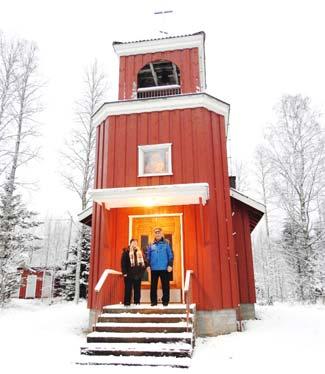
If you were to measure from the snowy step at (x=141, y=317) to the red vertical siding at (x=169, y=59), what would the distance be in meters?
7.24

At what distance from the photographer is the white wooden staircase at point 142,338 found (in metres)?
5.90

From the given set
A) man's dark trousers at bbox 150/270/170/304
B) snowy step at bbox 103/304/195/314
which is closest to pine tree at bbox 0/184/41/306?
snowy step at bbox 103/304/195/314

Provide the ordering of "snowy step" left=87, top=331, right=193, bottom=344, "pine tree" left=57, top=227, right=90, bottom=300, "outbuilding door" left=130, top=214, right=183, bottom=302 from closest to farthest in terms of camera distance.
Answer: "snowy step" left=87, top=331, right=193, bottom=344
"outbuilding door" left=130, top=214, right=183, bottom=302
"pine tree" left=57, top=227, right=90, bottom=300

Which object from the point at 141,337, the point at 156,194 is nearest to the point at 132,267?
the point at 141,337

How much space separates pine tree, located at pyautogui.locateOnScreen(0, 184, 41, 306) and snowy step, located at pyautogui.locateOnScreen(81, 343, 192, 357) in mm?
11712

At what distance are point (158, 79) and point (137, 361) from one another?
1020cm

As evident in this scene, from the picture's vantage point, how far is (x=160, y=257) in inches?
309

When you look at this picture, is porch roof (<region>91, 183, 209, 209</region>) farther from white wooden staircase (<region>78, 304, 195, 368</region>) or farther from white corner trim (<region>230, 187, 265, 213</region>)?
white wooden staircase (<region>78, 304, 195, 368</region>)

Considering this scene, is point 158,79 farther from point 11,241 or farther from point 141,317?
point 11,241

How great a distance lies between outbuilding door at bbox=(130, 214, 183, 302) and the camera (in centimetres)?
916

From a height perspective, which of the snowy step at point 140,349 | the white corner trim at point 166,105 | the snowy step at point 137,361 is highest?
the white corner trim at point 166,105

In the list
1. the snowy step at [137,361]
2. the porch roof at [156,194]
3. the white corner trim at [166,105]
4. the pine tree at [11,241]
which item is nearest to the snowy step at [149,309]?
the snowy step at [137,361]

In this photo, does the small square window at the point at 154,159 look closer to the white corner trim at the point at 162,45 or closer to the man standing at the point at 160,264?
the man standing at the point at 160,264

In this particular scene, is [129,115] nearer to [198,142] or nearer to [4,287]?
[198,142]
